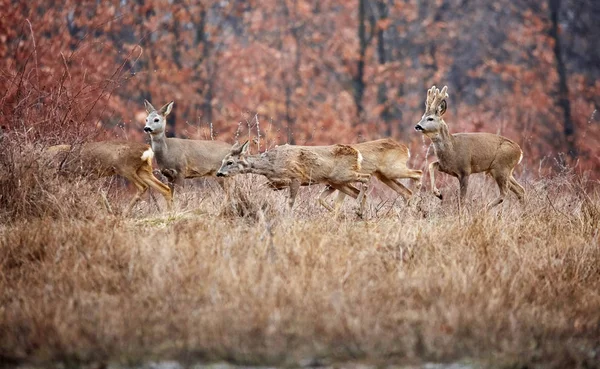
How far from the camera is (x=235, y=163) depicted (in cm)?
1202

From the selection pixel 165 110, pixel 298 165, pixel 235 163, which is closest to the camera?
pixel 298 165

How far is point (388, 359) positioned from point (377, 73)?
24.4 m

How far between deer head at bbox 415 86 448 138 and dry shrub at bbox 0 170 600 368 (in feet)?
9.68

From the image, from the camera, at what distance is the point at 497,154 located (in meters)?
13.2

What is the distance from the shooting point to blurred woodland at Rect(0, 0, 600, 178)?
26.7 meters

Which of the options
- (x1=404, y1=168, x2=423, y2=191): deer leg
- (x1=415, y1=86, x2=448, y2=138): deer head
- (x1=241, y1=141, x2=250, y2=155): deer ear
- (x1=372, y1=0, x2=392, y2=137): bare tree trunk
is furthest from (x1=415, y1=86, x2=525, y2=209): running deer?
(x1=372, y1=0, x2=392, y2=137): bare tree trunk

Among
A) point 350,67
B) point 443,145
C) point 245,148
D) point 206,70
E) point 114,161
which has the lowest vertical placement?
point 350,67

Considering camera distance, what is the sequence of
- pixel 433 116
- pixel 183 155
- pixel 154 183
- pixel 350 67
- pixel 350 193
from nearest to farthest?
1. pixel 350 193
2. pixel 433 116
3. pixel 154 183
4. pixel 183 155
5. pixel 350 67

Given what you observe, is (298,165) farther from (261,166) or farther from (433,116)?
(433,116)

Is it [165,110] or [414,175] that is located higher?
[165,110]

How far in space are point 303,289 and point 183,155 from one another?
720 centimetres

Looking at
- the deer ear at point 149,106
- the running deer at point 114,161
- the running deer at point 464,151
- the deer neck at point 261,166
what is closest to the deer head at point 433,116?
the running deer at point 464,151

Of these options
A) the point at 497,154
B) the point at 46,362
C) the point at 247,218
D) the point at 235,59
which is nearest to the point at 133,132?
the point at 235,59

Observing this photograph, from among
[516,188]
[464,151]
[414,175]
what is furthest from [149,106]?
[516,188]
